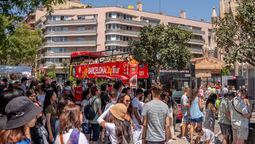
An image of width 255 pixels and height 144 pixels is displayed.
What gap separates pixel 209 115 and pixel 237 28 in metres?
2.90

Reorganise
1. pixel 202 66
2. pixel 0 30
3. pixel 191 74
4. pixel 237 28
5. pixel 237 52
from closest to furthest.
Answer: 1. pixel 237 52
2. pixel 237 28
3. pixel 0 30
4. pixel 191 74
5. pixel 202 66

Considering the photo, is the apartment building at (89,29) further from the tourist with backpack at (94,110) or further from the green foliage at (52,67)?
the tourist with backpack at (94,110)

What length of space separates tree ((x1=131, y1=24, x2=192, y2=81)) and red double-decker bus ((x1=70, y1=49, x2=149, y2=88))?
70cm

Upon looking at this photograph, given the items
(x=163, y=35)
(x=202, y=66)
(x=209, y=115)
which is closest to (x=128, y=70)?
(x=163, y=35)

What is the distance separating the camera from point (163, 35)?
540 inches

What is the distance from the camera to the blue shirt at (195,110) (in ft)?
23.4

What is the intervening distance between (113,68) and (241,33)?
25.5ft

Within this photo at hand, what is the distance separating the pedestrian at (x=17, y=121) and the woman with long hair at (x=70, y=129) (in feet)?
1.66

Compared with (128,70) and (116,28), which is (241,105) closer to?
(128,70)

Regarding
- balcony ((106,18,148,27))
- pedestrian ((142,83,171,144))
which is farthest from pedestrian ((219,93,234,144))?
balcony ((106,18,148,27))

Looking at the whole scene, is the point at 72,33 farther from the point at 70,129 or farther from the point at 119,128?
the point at 70,129

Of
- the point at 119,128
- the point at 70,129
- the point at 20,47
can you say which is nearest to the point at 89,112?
the point at 119,128

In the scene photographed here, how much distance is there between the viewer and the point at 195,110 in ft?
23.6

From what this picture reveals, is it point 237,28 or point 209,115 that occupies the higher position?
point 237,28
